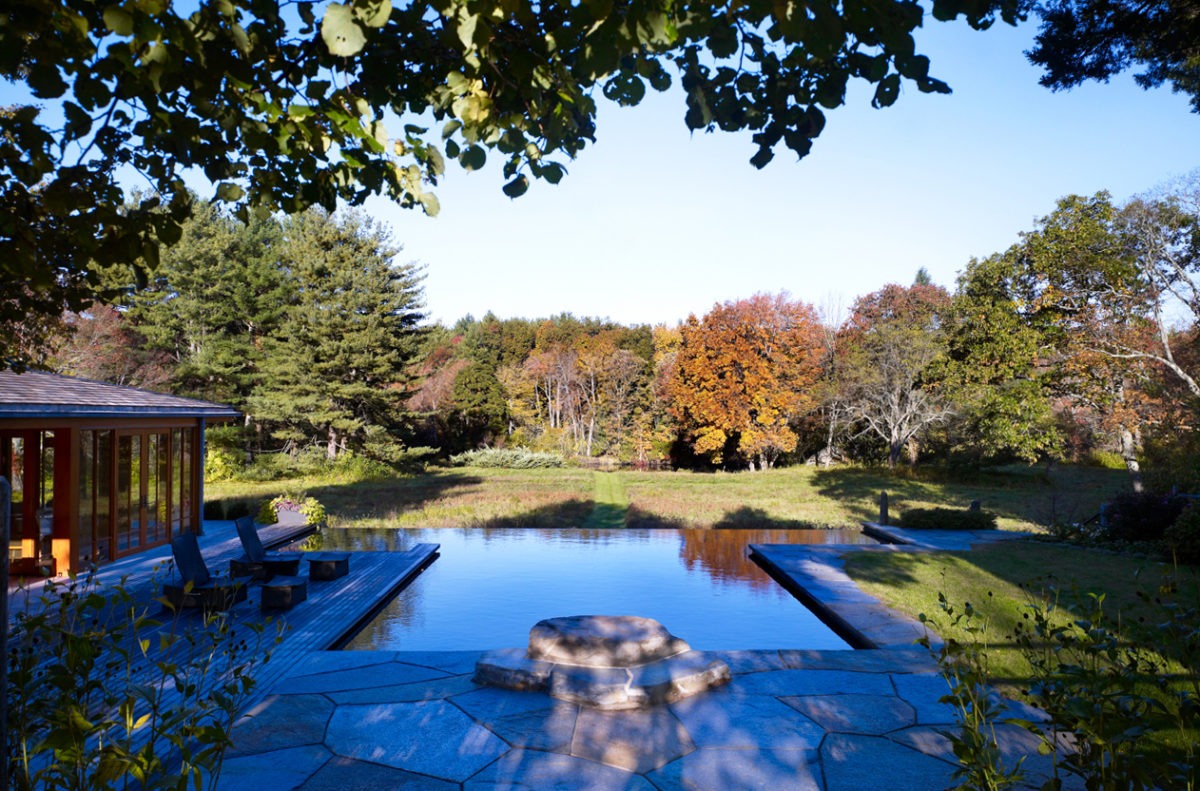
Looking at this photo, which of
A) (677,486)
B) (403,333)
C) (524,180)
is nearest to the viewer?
(524,180)

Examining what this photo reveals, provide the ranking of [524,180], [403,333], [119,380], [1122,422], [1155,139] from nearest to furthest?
1. [524,180]
2. [1155,139]
3. [1122,422]
4. [119,380]
5. [403,333]

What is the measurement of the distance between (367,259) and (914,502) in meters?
19.9

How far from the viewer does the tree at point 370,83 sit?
7.08 feet

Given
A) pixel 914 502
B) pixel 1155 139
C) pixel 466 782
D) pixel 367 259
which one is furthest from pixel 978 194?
pixel 367 259

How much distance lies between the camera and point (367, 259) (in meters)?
26.3

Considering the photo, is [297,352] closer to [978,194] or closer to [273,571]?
[273,571]

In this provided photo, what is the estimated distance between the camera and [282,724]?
4.33 m

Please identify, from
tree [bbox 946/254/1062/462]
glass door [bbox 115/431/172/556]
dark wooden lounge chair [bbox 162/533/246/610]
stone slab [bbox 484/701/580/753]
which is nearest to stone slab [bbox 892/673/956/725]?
stone slab [bbox 484/701/580/753]

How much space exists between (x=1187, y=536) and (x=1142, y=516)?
1657mm

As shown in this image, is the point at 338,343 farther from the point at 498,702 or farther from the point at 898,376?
the point at 498,702

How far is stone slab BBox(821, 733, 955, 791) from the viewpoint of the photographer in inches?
143

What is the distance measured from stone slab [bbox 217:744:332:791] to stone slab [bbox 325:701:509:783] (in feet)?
0.46

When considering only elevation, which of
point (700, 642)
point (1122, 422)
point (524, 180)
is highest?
point (524, 180)

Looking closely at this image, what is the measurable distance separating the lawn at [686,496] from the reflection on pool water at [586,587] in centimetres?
156
